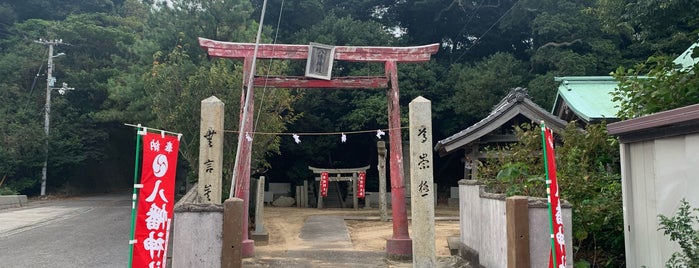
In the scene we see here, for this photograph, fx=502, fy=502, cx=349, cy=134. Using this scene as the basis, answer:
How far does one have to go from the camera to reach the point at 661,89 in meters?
6.33

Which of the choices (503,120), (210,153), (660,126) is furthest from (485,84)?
(660,126)

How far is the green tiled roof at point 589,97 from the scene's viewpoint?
1120 cm

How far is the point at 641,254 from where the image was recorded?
536 cm

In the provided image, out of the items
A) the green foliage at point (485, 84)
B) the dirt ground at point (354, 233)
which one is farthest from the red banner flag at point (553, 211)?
the green foliage at point (485, 84)

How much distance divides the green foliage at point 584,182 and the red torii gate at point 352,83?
190 centimetres

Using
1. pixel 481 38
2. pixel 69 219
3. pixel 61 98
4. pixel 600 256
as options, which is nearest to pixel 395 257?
pixel 600 256

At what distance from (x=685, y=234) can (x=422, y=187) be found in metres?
3.94

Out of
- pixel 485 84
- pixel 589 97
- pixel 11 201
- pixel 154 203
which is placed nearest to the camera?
pixel 154 203

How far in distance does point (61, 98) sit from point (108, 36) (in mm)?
4526

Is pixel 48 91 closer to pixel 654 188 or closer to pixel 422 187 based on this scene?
pixel 422 187

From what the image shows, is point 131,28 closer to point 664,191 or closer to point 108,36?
point 108,36

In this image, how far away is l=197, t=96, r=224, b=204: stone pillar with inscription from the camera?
8430mm

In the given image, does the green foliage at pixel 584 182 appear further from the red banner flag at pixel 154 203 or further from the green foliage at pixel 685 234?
the red banner flag at pixel 154 203

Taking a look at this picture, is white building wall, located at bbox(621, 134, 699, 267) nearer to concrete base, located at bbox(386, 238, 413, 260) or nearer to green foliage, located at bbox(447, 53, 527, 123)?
concrete base, located at bbox(386, 238, 413, 260)
